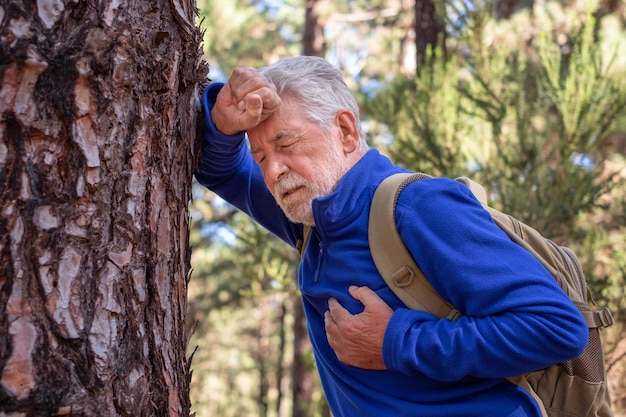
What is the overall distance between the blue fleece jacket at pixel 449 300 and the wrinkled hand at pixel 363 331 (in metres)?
0.04

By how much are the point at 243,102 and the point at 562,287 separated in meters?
1.11

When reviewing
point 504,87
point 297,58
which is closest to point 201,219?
point 504,87

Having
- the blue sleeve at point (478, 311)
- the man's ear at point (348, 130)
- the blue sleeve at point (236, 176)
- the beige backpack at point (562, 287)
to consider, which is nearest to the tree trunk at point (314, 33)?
the blue sleeve at point (236, 176)

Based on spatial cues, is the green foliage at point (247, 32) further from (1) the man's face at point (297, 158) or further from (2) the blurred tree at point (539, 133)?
(1) the man's face at point (297, 158)

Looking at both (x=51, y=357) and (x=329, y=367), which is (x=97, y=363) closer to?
(x=51, y=357)

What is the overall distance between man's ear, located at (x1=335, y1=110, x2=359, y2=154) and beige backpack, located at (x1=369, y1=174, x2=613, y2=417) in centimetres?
30

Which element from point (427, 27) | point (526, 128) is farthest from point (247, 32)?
point (526, 128)

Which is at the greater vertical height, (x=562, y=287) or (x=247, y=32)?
(x=247, y=32)

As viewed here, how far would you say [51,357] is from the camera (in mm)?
1490

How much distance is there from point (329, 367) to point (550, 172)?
3340 mm

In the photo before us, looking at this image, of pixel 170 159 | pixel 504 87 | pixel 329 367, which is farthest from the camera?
pixel 504 87

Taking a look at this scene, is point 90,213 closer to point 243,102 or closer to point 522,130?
point 243,102

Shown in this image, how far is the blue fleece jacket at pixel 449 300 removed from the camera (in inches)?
67.7

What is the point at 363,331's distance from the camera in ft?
6.21
